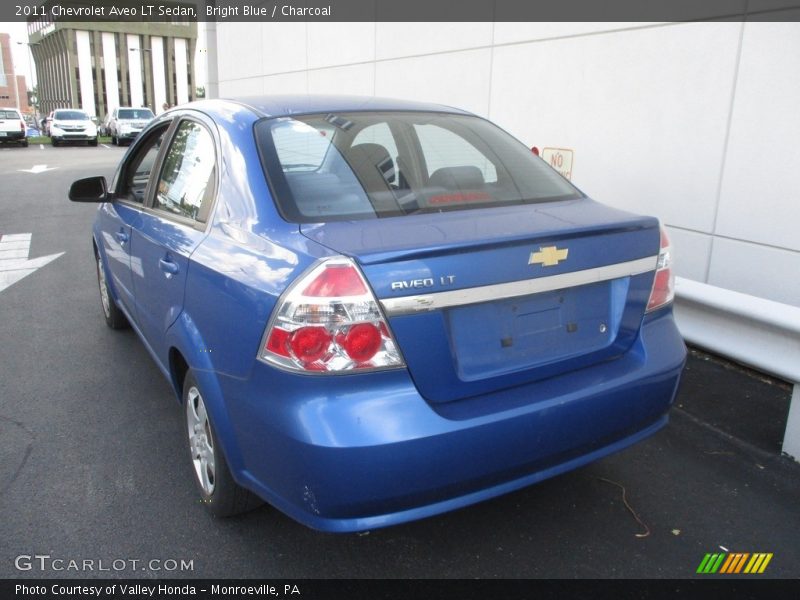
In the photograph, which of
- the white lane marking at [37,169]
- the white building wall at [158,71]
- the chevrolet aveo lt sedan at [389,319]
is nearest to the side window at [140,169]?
the chevrolet aveo lt sedan at [389,319]

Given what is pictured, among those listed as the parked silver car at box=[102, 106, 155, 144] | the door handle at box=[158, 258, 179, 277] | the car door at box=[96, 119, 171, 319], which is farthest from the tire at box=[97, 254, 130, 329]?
the parked silver car at box=[102, 106, 155, 144]

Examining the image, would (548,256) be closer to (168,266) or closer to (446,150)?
(446,150)

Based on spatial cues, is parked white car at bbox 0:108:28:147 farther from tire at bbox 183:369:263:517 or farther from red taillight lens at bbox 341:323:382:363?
red taillight lens at bbox 341:323:382:363

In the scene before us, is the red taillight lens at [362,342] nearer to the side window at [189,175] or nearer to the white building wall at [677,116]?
the side window at [189,175]

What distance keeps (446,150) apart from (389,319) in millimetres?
1429

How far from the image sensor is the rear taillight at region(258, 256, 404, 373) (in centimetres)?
210

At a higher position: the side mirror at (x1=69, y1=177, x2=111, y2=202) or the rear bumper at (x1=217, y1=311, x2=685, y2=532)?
the side mirror at (x1=69, y1=177, x2=111, y2=202)

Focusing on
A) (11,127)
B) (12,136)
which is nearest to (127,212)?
(11,127)

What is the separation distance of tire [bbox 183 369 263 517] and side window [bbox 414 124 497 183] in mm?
1421

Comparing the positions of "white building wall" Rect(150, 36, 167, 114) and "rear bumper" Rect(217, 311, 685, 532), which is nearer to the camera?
"rear bumper" Rect(217, 311, 685, 532)

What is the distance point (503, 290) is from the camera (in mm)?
2248

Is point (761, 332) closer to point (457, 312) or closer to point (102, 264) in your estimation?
point (457, 312)

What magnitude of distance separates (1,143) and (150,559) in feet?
122

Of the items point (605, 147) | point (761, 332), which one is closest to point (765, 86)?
point (605, 147)
